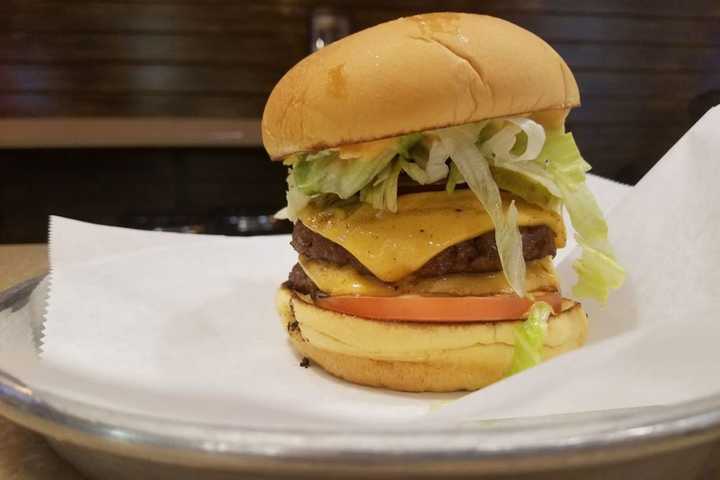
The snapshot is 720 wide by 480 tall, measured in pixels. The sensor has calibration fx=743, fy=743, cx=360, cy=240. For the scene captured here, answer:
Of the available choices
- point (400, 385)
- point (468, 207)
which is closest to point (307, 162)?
point (468, 207)

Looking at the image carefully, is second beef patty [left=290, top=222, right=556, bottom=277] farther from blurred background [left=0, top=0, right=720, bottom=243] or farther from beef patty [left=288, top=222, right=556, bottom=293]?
blurred background [left=0, top=0, right=720, bottom=243]

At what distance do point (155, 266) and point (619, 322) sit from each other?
3.01 feet

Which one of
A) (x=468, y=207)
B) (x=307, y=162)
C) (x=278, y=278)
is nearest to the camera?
(x=468, y=207)

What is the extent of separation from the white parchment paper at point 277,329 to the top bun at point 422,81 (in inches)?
12.8

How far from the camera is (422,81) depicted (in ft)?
3.55

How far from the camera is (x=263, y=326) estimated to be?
4.80ft

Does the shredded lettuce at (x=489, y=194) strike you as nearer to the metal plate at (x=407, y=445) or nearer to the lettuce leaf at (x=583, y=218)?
the lettuce leaf at (x=583, y=218)

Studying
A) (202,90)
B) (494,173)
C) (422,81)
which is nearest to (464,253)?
(494,173)

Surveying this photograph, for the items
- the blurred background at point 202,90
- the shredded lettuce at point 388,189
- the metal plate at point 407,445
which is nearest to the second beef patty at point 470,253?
the shredded lettuce at point 388,189

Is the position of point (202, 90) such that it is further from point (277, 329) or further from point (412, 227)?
point (412, 227)

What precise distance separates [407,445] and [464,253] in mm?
580

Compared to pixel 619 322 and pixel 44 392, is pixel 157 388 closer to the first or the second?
pixel 44 392

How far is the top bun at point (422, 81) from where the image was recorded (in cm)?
108

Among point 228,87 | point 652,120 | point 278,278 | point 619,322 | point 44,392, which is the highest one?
point 44,392
